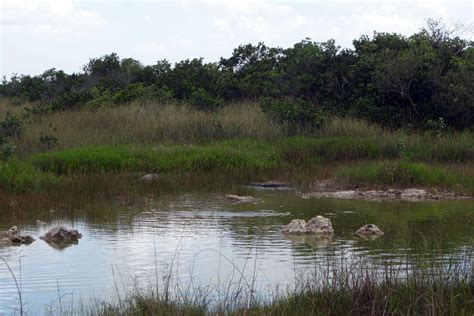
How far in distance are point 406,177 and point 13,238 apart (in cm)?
941

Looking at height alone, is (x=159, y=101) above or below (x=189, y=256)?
above

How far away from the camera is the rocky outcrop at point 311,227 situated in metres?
12.7

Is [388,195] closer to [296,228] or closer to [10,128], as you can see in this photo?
[296,228]

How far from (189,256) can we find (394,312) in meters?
4.79

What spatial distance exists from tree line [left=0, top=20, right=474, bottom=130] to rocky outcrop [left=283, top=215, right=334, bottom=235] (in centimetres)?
1101

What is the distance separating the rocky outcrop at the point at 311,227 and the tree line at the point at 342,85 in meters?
11.0

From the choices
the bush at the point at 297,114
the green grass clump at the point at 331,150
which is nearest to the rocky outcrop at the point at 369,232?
the green grass clump at the point at 331,150

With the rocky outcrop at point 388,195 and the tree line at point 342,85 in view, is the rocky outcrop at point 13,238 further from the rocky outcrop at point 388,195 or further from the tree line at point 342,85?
the tree line at point 342,85

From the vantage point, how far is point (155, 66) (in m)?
37.8

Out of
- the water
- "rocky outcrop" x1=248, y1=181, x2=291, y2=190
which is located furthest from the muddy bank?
"rocky outcrop" x1=248, y1=181, x2=291, y2=190

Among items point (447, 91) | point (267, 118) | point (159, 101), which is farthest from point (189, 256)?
point (159, 101)

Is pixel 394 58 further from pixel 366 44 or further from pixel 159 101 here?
pixel 159 101

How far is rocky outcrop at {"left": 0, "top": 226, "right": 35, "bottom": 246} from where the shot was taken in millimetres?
11844

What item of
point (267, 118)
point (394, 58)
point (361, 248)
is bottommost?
point (361, 248)
